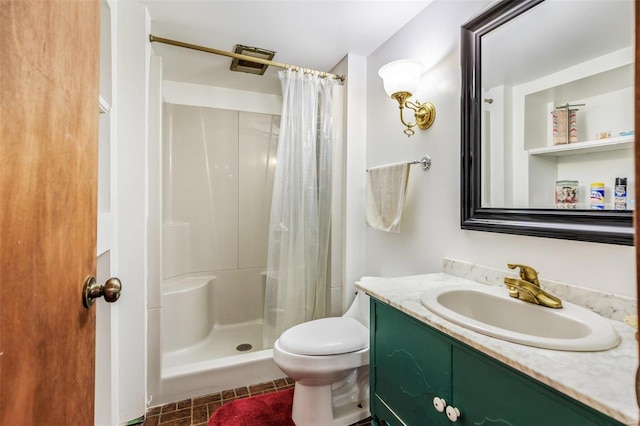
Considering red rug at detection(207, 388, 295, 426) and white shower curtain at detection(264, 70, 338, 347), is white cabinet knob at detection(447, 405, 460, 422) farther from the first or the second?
white shower curtain at detection(264, 70, 338, 347)

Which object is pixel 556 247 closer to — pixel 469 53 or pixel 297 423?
pixel 469 53

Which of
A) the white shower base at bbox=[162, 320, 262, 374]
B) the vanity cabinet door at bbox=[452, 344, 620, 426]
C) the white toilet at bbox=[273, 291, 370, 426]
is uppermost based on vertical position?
the vanity cabinet door at bbox=[452, 344, 620, 426]

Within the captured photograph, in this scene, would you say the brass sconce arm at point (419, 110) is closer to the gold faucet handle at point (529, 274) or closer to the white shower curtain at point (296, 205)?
the white shower curtain at point (296, 205)

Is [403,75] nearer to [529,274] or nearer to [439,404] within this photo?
[529,274]

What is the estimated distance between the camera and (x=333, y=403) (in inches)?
63.1

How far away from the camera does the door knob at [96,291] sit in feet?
2.10

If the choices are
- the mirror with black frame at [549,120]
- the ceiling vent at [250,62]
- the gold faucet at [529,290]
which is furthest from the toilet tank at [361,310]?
the ceiling vent at [250,62]

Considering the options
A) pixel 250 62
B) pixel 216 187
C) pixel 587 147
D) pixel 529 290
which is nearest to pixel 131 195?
pixel 216 187

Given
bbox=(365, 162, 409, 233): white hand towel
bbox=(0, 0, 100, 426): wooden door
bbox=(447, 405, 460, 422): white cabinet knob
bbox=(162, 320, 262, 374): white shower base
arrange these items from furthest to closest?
bbox=(162, 320, 262, 374): white shower base → bbox=(365, 162, 409, 233): white hand towel → bbox=(447, 405, 460, 422): white cabinet knob → bbox=(0, 0, 100, 426): wooden door

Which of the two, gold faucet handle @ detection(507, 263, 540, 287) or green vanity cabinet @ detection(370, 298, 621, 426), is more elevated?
gold faucet handle @ detection(507, 263, 540, 287)

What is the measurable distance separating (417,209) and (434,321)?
2.81 feet

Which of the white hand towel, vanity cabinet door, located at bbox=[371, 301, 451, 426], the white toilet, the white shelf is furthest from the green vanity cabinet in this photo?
the white shelf

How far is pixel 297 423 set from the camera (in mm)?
1516

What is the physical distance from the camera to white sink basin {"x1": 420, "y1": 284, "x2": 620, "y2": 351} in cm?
70
